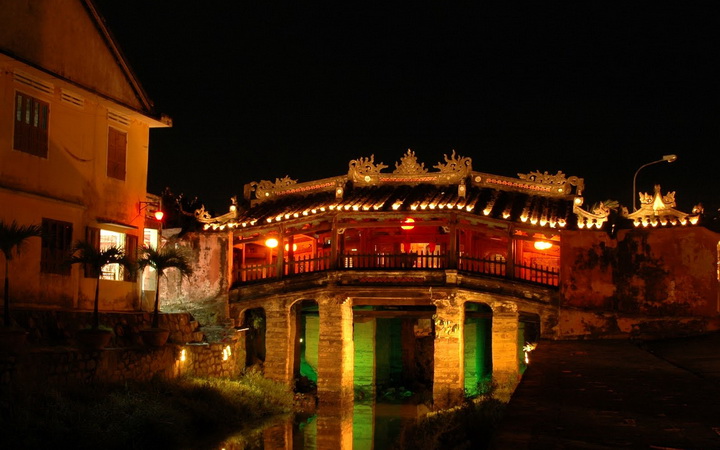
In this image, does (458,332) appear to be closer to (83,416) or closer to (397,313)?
(397,313)

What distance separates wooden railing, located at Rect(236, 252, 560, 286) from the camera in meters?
25.5

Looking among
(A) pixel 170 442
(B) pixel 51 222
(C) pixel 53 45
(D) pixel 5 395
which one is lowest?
(A) pixel 170 442

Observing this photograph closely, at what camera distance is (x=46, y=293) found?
782 inches

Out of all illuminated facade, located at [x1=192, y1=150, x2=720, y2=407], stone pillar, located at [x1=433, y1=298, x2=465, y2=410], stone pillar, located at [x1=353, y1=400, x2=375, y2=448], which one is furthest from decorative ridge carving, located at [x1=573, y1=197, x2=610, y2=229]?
stone pillar, located at [x1=353, y1=400, x2=375, y2=448]

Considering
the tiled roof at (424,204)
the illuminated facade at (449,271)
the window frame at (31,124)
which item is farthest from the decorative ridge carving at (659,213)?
the window frame at (31,124)

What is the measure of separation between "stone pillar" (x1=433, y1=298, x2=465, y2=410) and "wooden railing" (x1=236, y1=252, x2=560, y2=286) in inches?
53.4

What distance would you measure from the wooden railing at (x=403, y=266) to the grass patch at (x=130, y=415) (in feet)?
18.3

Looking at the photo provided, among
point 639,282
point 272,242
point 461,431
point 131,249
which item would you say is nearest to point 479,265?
point 639,282

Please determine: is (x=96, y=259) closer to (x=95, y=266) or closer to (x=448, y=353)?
(x=95, y=266)

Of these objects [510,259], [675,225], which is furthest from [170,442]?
[675,225]

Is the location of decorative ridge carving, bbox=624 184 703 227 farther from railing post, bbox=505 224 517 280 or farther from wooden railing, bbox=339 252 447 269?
wooden railing, bbox=339 252 447 269

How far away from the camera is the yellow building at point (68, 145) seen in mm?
19256

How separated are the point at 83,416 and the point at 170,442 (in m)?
2.15

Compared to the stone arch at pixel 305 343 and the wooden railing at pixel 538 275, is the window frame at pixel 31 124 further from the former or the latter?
the wooden railing at pixel 538 275
